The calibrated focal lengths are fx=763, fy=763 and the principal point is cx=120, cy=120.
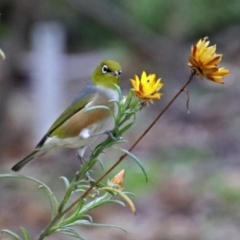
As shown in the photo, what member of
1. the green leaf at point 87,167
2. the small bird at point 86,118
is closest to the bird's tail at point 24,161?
the small bird at point 86,118

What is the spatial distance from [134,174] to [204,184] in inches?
26.2

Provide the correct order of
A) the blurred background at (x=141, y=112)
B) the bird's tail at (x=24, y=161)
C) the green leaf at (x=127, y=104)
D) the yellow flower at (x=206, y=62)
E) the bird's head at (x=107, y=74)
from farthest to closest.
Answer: the blurred background at (x=141, y=112)
the bird's tail at (x=24, y=161)
the bird's head at (x=107, y=74)
the green leaf at (x=127, y=104)
the yellow flower at (x=206, y=62)

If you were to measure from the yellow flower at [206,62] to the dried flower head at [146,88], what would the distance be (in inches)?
2.6

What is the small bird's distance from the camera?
199cm

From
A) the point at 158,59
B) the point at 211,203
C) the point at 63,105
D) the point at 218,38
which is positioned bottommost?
the point at 63,105

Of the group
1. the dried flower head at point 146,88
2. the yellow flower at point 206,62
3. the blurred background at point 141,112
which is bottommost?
the blurred background at point 141,112

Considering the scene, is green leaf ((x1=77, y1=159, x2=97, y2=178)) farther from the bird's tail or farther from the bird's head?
the bird's tail

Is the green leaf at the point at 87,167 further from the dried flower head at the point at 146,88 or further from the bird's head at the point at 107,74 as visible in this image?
the bird's head at the point at 107,74

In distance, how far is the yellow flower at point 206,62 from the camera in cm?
114

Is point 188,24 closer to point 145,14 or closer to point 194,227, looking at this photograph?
point 145,14

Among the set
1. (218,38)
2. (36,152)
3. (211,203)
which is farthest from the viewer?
(218,38)

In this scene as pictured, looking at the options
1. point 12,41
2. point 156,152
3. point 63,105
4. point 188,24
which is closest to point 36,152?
point 12,41

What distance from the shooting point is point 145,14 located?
10320 mm

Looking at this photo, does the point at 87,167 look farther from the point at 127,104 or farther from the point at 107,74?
the point at 107,74
